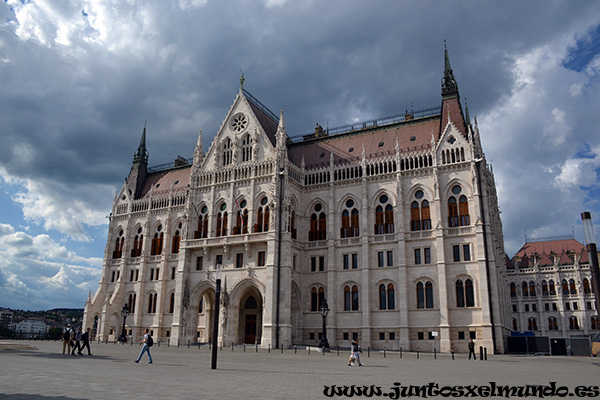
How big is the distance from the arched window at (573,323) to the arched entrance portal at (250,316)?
63.7 m

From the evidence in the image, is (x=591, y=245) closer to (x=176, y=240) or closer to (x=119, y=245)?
(x=176, y=240)

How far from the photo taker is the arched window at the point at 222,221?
56.2 m

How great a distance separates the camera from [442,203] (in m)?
49.8

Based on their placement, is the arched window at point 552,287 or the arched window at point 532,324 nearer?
the arched window at point 552,287

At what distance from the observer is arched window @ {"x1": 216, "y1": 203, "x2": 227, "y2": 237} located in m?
56.2

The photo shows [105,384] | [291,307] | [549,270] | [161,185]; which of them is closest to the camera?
[105,384]

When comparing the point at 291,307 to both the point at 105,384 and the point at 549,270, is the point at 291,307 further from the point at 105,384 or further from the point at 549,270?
the point at 549,270

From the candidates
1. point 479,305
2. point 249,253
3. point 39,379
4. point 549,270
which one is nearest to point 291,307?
point 249,253

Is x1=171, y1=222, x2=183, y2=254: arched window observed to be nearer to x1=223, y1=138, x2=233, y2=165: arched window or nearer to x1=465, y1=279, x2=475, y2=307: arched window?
x1=223, y1=138, x2=233, y2=165: arched window

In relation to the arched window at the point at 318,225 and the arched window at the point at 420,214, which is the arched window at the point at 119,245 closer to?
the arched window at the point at 318,225

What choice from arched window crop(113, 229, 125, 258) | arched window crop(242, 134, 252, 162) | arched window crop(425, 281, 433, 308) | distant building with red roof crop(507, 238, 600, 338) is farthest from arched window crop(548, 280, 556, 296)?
arched window crop(113, 229, 125, 258)

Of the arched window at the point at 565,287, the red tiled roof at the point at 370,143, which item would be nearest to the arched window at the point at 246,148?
the red tiled roof at the point at 370,143

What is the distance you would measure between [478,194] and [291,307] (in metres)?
22.9

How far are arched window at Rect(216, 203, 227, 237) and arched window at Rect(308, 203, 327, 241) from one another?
392 inches
